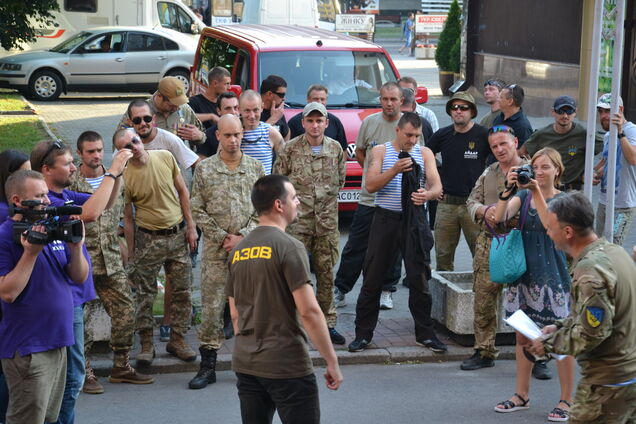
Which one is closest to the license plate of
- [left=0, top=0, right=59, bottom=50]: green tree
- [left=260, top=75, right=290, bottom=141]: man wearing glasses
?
[left=260, top=75, right=290, bottom=141]: man wearing glasses

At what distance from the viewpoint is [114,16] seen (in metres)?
27.9

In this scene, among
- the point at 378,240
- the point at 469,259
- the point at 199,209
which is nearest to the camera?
the point at 199,209

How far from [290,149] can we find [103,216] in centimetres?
190

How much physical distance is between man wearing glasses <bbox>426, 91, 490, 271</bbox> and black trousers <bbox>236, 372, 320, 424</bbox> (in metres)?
4.29

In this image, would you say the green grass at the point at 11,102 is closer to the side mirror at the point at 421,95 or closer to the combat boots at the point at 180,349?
the side mirror at the point at 421,95

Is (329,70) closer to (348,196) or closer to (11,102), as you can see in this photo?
(348,196)

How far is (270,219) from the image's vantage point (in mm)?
5066

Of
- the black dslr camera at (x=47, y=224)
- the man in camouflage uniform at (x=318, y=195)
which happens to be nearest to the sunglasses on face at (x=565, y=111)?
the man in camouflage uniform at (x=318, y=195)

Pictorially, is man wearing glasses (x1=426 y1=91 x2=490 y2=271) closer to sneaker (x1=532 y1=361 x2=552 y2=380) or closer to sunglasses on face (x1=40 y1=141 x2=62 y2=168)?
sneaker (x1=532 y1=361 x2=552 y2=380)

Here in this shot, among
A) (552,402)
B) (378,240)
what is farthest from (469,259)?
(552,402)

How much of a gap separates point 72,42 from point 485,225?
19.9 meters

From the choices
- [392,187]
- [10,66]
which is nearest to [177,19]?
[10,66]

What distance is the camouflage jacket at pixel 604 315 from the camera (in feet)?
14.9

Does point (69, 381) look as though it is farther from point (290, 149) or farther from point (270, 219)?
point (290, 149)
